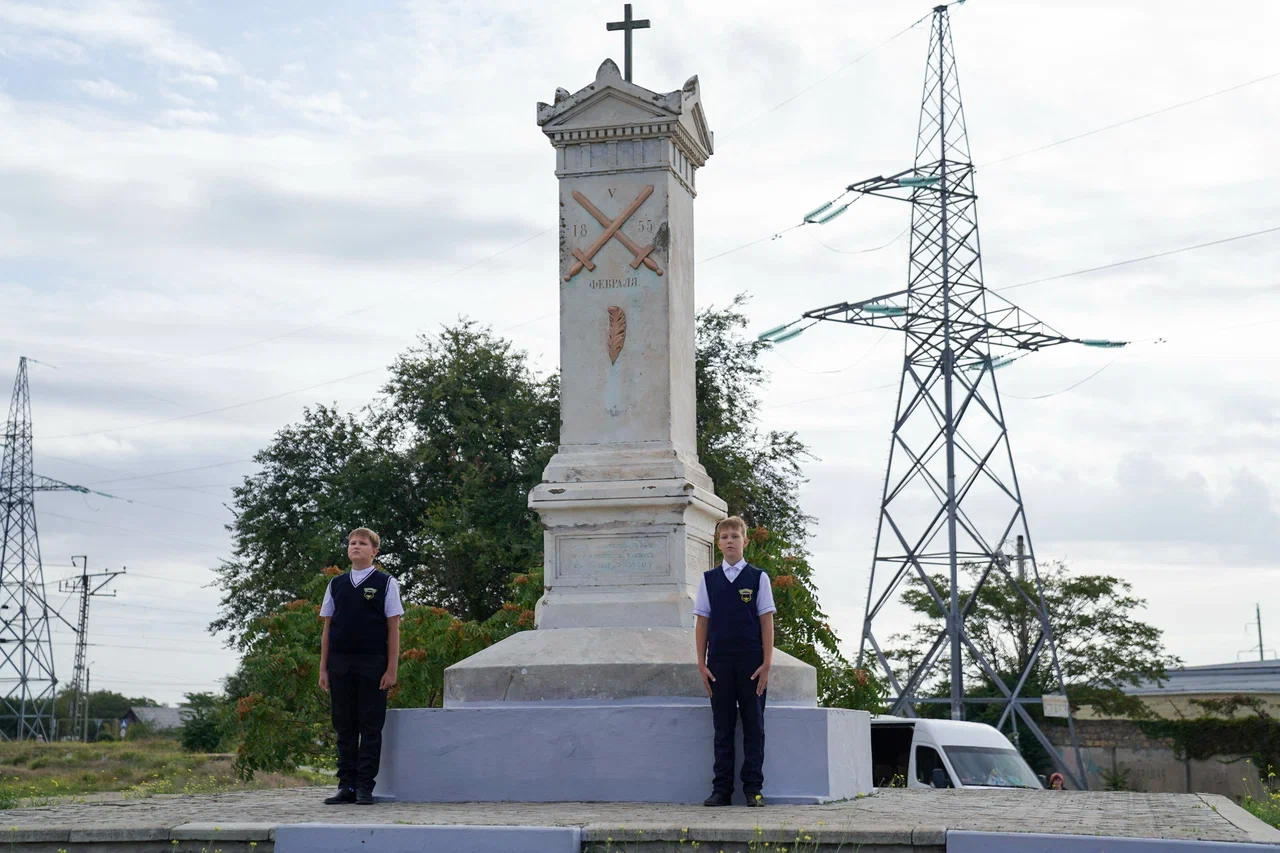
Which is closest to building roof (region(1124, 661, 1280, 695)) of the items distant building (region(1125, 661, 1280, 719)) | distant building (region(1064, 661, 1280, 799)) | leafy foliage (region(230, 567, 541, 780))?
distant building (region(1125, 661, 1280, 719))

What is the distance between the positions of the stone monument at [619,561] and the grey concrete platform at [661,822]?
32cm

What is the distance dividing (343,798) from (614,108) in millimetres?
5049

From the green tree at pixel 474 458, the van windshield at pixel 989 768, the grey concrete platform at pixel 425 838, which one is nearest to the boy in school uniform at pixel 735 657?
the grey concrete platform at pixel 425 838

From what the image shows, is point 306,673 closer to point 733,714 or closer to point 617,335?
point 617,335

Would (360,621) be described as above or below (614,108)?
below

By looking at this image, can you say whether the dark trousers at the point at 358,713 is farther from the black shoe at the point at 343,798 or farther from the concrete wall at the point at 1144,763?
the concrete wall at the point at 1144,763

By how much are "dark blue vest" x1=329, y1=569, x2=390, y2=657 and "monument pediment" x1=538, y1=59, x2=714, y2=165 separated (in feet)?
12.3

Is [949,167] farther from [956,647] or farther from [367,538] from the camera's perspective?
[367,538]

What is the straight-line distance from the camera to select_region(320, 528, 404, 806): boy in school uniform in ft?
28.2

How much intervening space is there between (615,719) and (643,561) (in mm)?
1394

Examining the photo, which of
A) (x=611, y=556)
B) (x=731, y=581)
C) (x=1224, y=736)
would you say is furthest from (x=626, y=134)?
(x=1224, y=736)

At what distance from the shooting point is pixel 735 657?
8.15 meters

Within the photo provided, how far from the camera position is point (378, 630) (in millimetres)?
8609

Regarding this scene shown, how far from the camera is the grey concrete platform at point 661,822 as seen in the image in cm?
613
